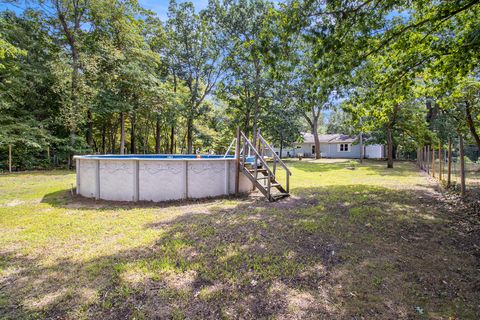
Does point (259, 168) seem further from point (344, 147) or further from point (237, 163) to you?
point (344, 147)

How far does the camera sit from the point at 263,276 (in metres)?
2.98

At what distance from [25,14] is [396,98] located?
2249 cm

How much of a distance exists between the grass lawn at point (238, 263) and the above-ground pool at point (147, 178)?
94 cm

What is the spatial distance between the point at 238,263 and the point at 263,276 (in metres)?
0.45

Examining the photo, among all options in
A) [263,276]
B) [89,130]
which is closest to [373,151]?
[89,130]

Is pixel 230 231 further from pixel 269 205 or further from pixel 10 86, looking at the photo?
pixel 10 86

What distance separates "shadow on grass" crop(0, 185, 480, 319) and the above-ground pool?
2183 mm

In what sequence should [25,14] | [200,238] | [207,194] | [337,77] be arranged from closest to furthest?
[200,238] → [337,77] → [207,194] → [25,14]

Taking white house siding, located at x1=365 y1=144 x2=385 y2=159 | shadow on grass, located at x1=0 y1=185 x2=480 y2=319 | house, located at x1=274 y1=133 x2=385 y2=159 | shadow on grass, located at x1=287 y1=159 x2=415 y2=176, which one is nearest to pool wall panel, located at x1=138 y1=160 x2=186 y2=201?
shadow on grass, located at x1=0 y1=185 x2=480 y2=319

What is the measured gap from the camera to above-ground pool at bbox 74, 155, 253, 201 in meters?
6.75

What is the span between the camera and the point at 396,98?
27.2 feet

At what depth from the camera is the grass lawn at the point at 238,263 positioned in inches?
95.5

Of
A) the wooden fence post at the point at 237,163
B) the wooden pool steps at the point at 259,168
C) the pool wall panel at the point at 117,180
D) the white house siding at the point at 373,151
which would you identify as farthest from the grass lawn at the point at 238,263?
the white house siding at the point at 373,151

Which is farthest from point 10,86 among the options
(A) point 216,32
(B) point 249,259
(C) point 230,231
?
(B) point 249,259
